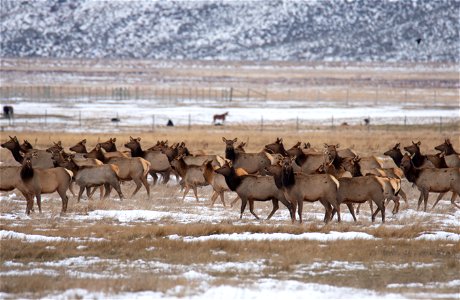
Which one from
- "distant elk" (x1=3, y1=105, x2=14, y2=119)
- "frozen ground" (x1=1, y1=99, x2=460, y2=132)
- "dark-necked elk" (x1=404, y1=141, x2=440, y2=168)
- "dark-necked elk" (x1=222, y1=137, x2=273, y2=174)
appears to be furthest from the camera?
"distant elk" (x1=3, y1=105, x2=14, y2=119)

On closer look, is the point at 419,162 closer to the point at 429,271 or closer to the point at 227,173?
the point at 227,173

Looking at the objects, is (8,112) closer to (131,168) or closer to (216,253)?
(131,168)

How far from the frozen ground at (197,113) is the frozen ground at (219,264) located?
3251cm

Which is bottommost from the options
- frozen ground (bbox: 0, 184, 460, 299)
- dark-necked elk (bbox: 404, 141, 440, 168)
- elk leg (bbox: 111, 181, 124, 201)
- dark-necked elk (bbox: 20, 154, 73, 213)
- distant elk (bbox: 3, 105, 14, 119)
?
frozen ground (bbox: 0, 184, 460, 299)

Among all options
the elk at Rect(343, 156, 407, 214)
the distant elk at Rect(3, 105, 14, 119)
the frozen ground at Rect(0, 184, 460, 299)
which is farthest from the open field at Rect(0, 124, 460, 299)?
the distant elk at Rect(3, 105, 14, 119)

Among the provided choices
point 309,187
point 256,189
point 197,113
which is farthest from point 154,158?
point 197,113

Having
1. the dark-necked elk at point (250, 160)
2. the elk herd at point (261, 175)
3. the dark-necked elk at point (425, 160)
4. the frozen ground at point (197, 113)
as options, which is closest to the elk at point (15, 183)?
the elk herd at point (261, 175)

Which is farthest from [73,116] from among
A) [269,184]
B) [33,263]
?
[33,263]

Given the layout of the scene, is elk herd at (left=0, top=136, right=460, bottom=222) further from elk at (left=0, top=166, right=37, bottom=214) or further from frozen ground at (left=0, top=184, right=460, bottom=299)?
frozen ground at (left=0, top=184, right=460, bottom=299)

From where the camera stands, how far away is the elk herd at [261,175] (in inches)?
729

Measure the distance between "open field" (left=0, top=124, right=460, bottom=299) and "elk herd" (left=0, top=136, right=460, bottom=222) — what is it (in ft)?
1.70

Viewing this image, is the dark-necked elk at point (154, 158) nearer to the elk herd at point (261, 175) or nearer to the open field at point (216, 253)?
the elk herd at point (261, 175)

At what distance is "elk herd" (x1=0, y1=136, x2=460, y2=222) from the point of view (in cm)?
1852

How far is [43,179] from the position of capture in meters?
19.3
